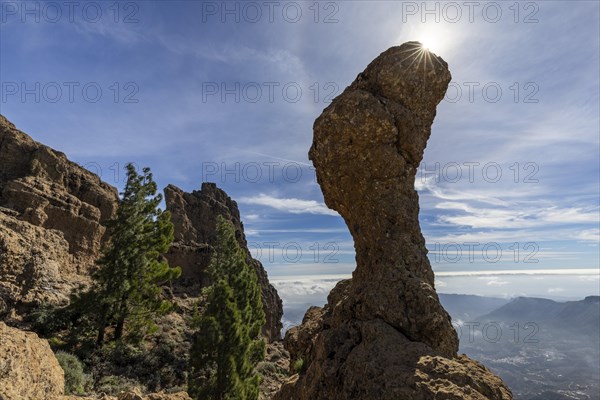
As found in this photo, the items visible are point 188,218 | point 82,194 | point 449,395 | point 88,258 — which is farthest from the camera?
point 188,218

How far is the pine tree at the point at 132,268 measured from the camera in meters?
30.9

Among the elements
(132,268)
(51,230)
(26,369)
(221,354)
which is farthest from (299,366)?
(51,230)

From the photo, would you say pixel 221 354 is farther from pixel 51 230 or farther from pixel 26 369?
pixel 51 230

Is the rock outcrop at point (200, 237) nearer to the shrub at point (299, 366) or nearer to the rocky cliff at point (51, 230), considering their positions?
the rocky cliff at point (51, 230)

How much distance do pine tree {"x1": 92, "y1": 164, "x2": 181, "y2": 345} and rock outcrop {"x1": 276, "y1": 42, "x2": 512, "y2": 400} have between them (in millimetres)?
24915

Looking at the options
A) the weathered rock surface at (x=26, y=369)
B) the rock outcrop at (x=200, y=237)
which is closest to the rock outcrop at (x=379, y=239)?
the weathered rock surface at (x=26, y=369)

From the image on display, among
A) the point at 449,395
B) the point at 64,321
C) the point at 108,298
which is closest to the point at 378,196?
the point at 449,395

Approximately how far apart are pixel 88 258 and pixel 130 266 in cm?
2210

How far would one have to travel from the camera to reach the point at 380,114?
1050 centimetres

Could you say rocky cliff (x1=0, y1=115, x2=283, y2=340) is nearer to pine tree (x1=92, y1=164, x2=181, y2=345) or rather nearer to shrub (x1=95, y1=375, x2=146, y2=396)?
pine tree (x1=92, y1=164, x2=181, y2=345)

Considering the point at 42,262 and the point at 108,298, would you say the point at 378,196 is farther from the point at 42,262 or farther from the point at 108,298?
the point at 42,262

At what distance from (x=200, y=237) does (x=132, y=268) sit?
56246mm

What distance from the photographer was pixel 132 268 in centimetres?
3272

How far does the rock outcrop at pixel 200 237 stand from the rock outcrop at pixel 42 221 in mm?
19533
